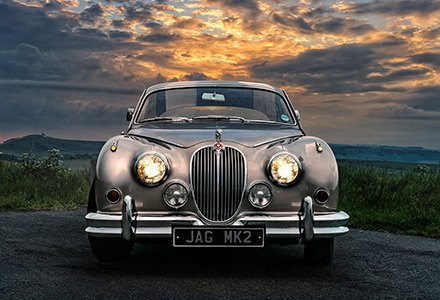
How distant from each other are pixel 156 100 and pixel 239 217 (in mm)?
2278

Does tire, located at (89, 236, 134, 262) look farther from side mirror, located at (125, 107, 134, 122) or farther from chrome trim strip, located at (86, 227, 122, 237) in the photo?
side mirror, located at (125, 107, 134, 122)

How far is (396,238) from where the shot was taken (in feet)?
22.0

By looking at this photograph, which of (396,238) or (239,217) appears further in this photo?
(396,238)

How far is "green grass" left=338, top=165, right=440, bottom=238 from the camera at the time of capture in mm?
7742

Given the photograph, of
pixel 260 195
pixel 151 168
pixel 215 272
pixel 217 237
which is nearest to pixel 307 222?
pixel 260 195

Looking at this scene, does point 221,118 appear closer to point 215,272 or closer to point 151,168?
point 151,168

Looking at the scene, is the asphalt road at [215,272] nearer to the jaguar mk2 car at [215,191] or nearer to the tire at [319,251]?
the tire at [319,251]

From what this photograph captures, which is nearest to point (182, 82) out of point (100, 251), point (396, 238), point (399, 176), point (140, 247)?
point (140, 247)

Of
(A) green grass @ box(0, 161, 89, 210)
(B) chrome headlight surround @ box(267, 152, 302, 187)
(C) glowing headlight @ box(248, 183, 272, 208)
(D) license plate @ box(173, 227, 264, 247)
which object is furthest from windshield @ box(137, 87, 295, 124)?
(A) green grass @ box(0, 161, 89, 210)

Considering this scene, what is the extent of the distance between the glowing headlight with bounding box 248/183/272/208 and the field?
399 cm

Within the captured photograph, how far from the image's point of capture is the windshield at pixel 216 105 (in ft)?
18.4

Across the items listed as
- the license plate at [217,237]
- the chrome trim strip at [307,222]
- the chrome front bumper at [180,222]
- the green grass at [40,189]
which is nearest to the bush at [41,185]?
the green grass at [40,189]

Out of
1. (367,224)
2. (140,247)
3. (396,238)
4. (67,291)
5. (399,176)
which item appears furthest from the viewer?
(399,176)

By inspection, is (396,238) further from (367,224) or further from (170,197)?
(170,197)
